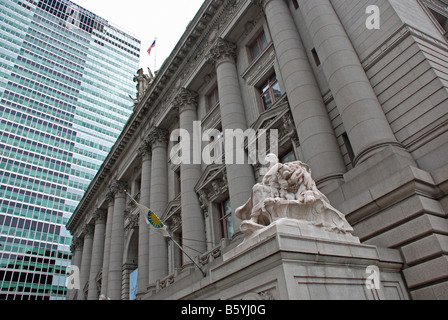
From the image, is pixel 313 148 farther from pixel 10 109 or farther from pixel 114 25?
pixel 114 25

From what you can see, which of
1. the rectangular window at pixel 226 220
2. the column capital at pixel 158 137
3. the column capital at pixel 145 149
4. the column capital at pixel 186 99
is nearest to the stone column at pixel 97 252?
the column capital at pixel 145 149

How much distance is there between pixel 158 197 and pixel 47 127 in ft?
214

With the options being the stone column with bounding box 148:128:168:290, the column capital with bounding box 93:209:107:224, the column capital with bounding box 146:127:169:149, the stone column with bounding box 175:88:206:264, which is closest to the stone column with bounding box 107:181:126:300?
the column capital with bounding box 93:209:107:224

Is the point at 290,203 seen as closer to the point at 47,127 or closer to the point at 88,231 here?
the point at 88,231

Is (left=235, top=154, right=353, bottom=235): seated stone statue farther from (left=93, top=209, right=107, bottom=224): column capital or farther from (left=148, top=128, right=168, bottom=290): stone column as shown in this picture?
(left=93, top=209, right=107, bottom=224): column capital

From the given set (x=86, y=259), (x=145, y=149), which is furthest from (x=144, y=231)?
(x=86, y=259)

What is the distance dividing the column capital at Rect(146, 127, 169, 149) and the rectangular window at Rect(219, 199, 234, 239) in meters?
11.5

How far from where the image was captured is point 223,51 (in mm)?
23406

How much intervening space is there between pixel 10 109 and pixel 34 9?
4031cm

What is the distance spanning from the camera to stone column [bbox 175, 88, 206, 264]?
21.2 metres

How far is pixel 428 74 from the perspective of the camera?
35.7ft

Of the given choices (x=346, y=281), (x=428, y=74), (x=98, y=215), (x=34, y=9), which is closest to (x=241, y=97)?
(x=428, y=74)

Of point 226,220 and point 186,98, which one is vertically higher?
point 186,98

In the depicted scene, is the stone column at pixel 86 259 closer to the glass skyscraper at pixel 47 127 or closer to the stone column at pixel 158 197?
the stone column at pixel 158 197
